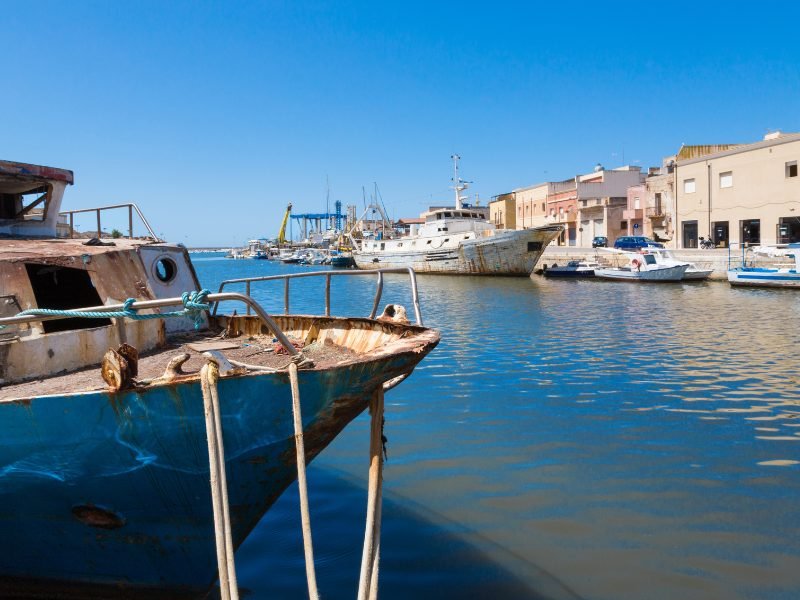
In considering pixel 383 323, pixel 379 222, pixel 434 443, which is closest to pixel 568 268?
pixel 434 443

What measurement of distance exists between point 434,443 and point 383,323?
3211 millimetres

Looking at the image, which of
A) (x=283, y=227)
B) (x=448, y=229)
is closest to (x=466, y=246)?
(x=448, y=229)

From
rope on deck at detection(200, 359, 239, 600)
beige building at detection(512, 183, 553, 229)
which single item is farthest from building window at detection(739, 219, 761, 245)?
rope on deck at detection(200, 359, 239, 600)

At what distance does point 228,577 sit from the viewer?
3.81 meters

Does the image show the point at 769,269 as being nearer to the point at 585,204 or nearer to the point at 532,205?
the point at 585,204

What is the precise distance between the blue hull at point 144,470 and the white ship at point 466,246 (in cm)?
3928

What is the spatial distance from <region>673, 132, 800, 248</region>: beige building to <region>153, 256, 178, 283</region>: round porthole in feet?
124

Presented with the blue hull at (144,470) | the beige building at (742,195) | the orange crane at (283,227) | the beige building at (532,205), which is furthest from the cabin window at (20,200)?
the orange crane at (283,227)

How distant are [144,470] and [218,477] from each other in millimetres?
766

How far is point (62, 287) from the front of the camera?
711 cm

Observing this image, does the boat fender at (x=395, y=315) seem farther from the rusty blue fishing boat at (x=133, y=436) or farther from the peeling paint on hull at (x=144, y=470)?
the peeling paint on hull at (x=144, y=470)

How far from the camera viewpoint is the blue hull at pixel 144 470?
4.18m

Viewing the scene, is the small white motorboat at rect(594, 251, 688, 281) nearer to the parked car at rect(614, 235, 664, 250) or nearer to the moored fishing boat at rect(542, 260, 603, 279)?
the moored fishing boat at rect(542, 260, 603, 279)

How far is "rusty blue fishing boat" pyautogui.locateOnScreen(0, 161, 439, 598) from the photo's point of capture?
13.7ft
